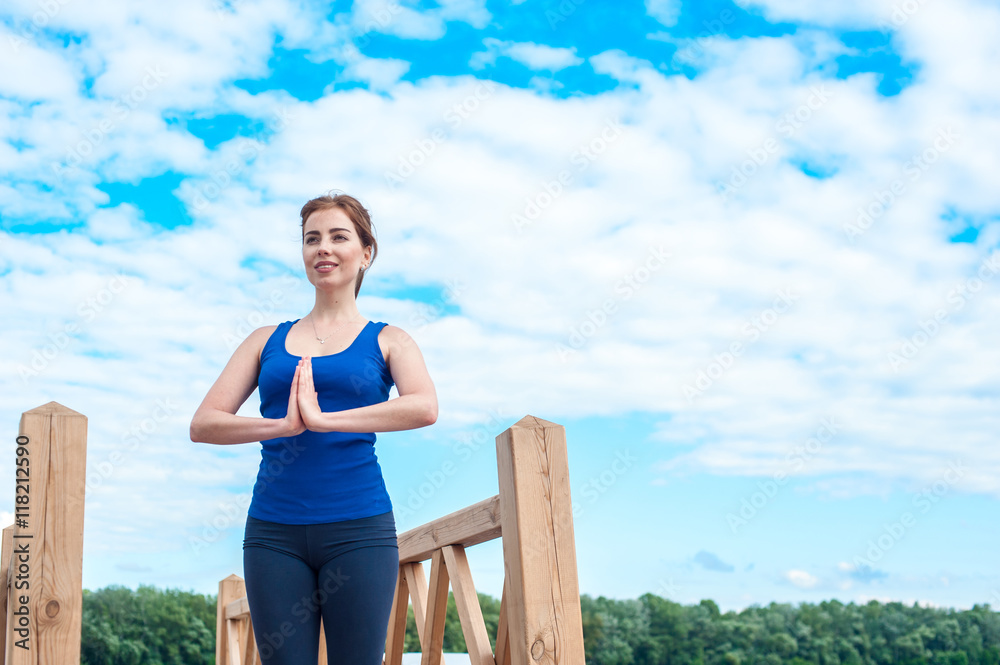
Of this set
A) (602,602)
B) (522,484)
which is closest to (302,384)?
(522,484)

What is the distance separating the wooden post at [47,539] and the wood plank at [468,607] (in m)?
1.18

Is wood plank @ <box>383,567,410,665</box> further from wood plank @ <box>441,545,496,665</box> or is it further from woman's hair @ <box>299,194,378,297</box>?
woman's hair @ <box>299,194,378,297</box>

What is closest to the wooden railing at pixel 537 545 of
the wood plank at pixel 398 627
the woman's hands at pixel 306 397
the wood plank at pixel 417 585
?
the woman's hands at pixel 306 397

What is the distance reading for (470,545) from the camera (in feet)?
9.05

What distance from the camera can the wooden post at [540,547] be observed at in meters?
2.01

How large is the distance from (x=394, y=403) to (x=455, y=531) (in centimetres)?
82

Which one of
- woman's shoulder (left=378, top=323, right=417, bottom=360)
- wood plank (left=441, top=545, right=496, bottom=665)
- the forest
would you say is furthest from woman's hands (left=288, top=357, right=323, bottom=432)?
the forest

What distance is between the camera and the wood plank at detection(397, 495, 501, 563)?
7.95 ft

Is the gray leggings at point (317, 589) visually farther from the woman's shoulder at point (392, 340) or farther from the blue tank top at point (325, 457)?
the woman's shoulder at point (392, 340)

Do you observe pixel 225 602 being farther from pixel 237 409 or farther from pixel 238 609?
pixel 237 409

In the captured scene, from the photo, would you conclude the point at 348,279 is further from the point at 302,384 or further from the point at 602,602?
the point at 602,602

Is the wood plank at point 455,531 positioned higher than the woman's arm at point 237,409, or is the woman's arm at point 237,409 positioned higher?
the woman's arm at point 237,409

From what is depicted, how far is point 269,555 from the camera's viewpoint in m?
2.11

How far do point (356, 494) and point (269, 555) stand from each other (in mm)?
277
